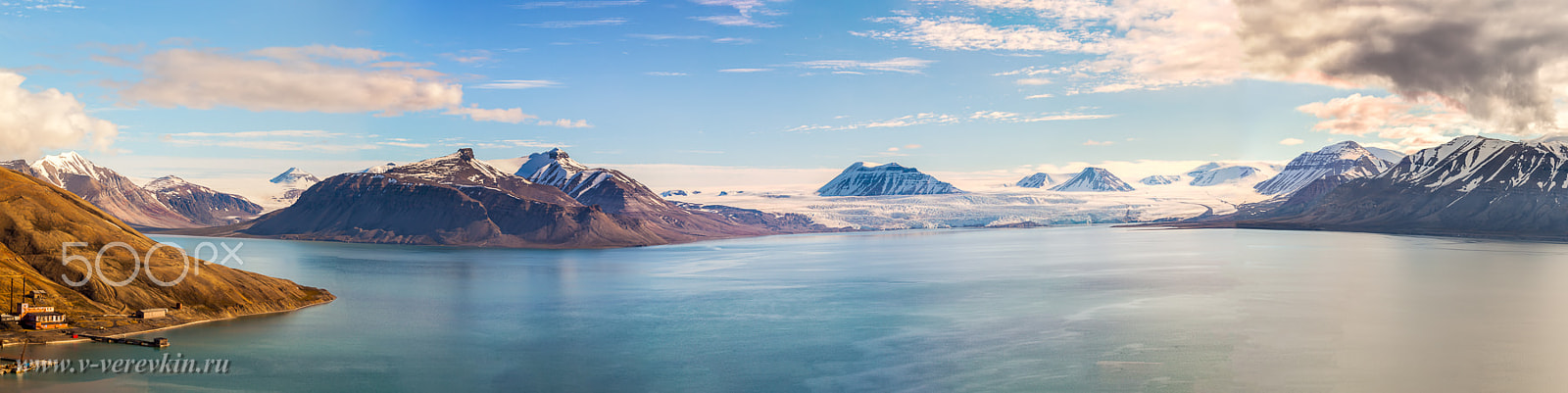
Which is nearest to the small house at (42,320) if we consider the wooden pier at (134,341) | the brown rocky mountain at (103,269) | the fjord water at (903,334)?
the brown rocky mountain at (103,269)

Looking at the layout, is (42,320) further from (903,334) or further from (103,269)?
(903,334)

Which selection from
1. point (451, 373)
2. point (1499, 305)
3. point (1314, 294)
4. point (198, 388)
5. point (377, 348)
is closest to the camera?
point (198, 388)

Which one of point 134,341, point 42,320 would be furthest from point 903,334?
point 42,320

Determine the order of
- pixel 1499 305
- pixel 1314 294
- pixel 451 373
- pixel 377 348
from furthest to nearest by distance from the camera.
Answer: pixel 1314 294, pixel 1499 305, pixel 377 348, pixel 451 373

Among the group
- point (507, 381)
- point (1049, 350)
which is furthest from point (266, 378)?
point (1049, 350)

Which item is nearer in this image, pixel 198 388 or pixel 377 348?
pixel 198 388

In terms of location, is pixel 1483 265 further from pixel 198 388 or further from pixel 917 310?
pixel 198 388

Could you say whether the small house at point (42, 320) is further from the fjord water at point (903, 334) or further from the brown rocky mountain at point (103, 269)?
the fjord water at point (903, 334)
